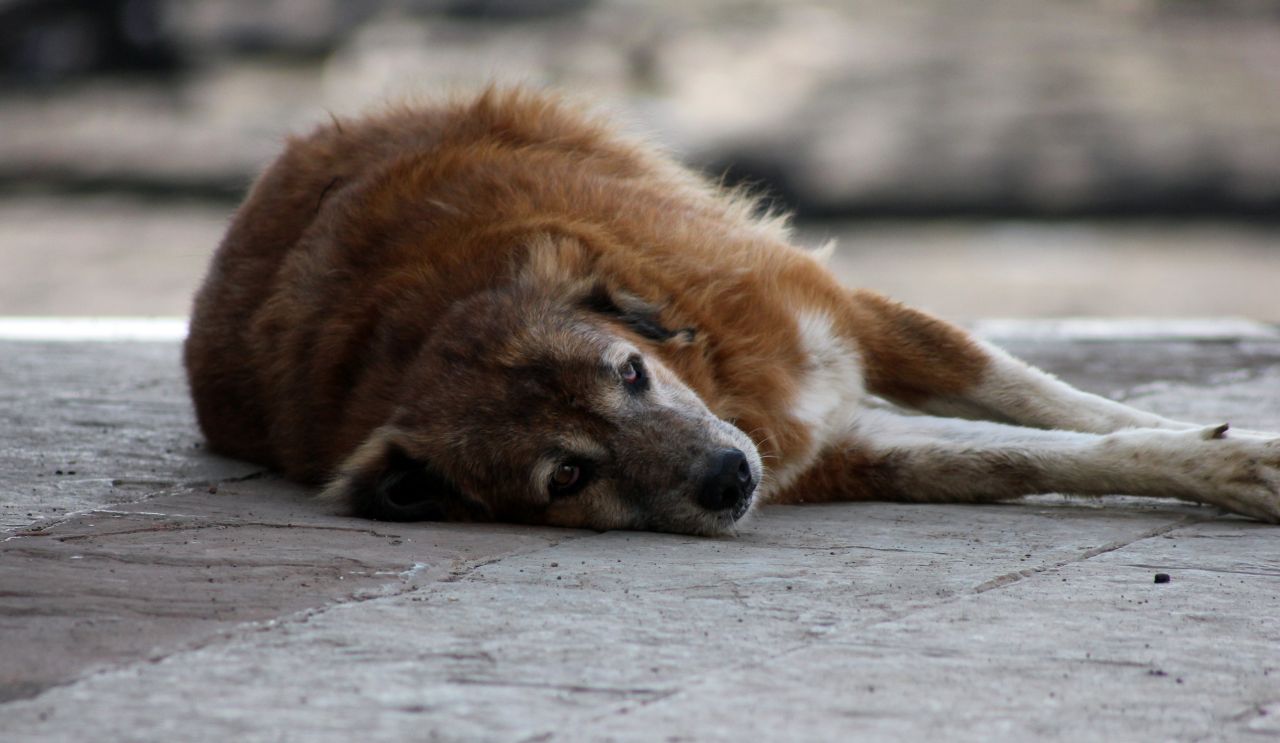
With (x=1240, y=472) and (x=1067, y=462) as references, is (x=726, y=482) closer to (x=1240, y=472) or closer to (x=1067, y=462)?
(x=1067, y=462)

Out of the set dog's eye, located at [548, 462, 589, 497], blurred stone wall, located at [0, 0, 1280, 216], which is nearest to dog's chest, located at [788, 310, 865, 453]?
dog's eye, located at [548, 462, 589, 497]

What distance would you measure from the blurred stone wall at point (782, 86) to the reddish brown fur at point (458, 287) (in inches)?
305

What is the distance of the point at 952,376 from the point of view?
4.08 meters

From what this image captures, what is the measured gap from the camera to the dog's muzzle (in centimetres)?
330

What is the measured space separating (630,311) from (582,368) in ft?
0.92

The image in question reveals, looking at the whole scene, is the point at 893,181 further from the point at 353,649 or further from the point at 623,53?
the point at 353,649

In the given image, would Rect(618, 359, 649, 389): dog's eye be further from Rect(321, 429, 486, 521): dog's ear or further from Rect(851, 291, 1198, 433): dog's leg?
Rect(851, 291, 1198, 433): dog's leg

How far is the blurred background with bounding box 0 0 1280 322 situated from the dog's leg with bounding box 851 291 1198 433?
7.71 meters

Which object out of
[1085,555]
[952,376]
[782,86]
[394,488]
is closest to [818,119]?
[782,86]

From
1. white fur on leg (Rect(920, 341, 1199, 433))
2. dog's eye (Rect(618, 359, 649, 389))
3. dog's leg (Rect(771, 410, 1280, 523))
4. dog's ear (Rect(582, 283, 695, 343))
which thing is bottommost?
dog's leg (Rect(771, 410, 1280, 523))

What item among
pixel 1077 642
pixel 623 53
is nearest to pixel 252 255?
pixel 1077 642

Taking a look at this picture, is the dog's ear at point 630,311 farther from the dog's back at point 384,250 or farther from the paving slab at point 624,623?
the paving slab at point 624,623

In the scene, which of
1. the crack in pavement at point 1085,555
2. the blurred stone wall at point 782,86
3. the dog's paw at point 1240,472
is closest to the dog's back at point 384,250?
the crack in pavement at point 1085,555

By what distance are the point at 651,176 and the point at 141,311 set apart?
28.5 ft
